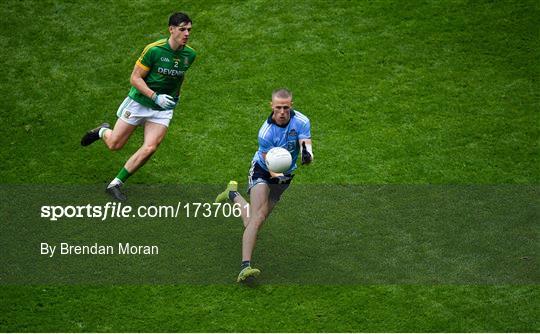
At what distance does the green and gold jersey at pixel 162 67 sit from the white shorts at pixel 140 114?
0.07 m

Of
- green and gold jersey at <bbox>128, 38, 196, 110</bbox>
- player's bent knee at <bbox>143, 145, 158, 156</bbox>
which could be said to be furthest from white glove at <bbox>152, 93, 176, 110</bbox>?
player's bent knee at <bbox>143, 145, 158, 156</bbox>

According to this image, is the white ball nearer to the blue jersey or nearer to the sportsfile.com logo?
the blue jersey

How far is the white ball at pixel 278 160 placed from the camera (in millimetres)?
9289

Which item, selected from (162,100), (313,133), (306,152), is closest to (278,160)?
(306,152)

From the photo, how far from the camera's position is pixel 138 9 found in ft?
47.8

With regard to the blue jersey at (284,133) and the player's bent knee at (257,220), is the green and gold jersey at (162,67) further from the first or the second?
the player's bent knee at (257,220)

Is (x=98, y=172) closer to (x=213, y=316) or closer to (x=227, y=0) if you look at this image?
(x=213, y=316)

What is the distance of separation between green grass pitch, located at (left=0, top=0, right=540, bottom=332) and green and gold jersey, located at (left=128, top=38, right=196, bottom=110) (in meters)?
1.29

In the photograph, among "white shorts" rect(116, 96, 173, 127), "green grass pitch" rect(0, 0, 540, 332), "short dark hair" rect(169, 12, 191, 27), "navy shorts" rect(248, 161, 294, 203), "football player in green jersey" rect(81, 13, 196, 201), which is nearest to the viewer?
"green grass pitch" rect(0, 0, 540, 332)

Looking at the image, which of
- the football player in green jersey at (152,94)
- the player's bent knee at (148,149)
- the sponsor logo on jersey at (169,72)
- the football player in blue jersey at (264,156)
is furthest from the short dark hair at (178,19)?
the football player in blue jersey at (264,156)

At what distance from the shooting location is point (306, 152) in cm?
948

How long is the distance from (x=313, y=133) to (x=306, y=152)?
9.60 ft

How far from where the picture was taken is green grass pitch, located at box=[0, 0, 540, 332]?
9.23 metres

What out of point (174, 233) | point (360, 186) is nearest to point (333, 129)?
point (360, 186)
